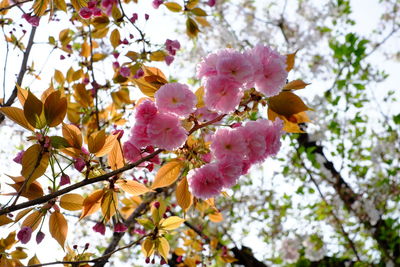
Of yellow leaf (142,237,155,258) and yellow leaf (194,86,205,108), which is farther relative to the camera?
yellow leaf (142,237,155,258)

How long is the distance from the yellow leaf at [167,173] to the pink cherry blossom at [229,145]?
0.54 feet

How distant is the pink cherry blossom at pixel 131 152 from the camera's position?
0.85 meters

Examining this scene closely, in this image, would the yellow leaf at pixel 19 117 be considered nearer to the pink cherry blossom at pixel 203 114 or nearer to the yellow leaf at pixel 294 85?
the pink cherry blossom at pixel 203 114

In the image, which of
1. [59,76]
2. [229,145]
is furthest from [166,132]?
[59,76]

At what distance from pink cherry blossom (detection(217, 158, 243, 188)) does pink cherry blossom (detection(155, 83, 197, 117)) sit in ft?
0.48

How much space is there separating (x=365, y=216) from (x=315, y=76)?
6.74 feet

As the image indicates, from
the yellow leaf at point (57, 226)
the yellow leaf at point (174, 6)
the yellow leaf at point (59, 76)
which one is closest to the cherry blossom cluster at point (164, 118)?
the yellow leaf at point (57, 226)

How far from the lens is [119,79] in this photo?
1.80 meters

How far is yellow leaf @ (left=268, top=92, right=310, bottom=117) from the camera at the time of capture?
831 mm

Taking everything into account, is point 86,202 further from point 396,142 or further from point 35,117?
point 396,142

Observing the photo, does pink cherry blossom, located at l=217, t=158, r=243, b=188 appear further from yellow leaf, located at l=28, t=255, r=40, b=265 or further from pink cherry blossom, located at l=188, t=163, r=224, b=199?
yellow leaf, located at l=28, t=255, r=40, b=265

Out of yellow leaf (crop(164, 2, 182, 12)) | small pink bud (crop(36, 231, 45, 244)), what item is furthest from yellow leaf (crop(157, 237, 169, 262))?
yellow leaf (crop(164, 2, 182, 12))

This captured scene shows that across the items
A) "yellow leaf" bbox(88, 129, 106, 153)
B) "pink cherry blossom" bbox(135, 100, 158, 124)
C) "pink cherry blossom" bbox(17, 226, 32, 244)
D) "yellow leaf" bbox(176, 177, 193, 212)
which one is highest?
"pink cherry blossom" bbox(135, 100, 158, 124)

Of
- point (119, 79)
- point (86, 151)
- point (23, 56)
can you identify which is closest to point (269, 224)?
point (119, 79)
